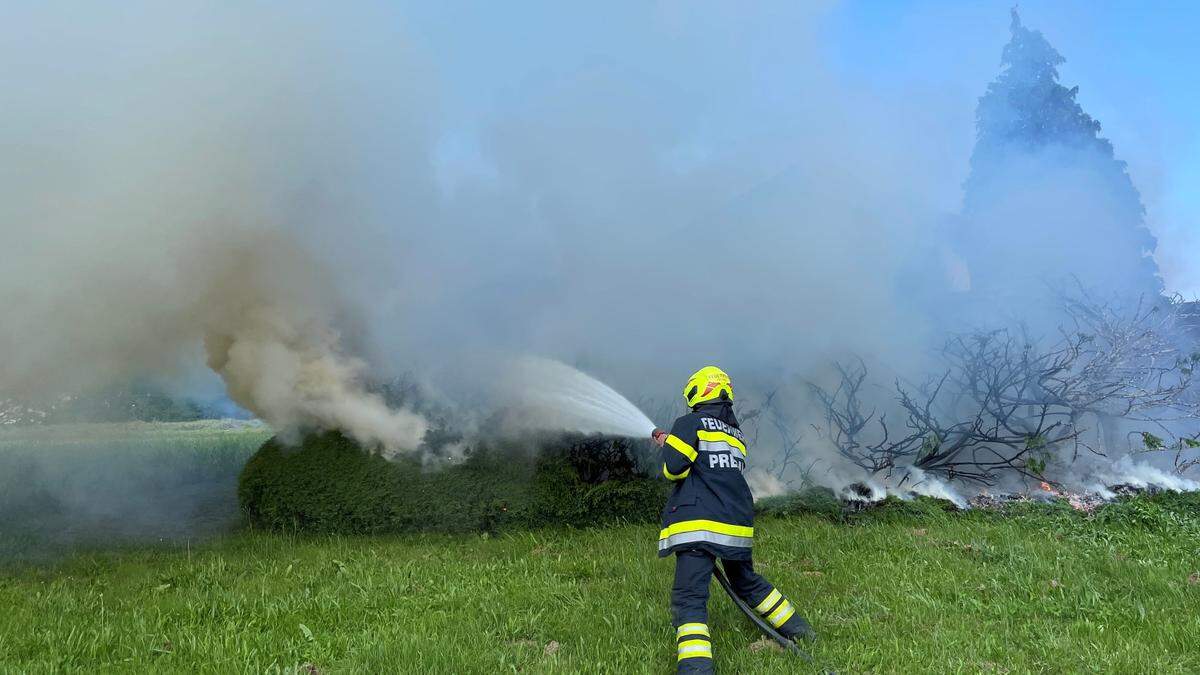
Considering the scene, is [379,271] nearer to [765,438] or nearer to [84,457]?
[765,438]

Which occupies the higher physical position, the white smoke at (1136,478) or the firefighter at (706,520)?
the white smoke at (1136,478)

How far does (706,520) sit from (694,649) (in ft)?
2.17

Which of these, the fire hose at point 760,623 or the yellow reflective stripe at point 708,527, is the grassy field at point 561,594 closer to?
the fire hose at point 760,623

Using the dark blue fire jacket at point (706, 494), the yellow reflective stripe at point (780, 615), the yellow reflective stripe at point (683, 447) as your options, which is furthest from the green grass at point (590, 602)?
the yellow reflective stripe at point (683, 447)

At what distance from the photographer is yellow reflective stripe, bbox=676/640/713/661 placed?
12.6 feet

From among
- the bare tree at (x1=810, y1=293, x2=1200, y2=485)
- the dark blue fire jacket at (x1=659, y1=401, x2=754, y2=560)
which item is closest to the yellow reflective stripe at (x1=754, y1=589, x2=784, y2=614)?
the dark blue fire jacket at (x1=659, y1=401, x2=754, y2=560)

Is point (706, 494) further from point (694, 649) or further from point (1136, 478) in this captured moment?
point (1136, 478)

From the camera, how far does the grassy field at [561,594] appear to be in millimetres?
4164

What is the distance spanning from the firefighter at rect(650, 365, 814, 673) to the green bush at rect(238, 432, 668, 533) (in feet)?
9.91

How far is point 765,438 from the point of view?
28.7 feet

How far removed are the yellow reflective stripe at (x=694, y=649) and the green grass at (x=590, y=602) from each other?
227 mm

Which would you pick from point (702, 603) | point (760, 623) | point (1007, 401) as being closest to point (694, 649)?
point (702, 603)

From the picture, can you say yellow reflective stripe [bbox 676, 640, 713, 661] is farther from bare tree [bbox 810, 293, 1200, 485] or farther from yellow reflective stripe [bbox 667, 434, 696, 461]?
bare tree [bbox 810, 293, 1200, 485]

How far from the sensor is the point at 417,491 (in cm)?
705
